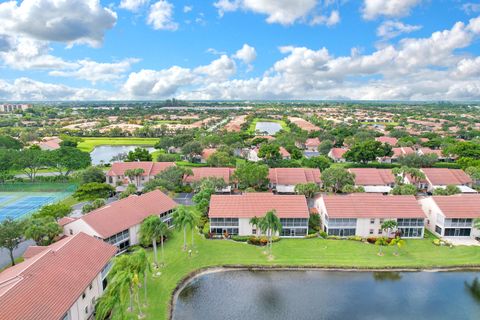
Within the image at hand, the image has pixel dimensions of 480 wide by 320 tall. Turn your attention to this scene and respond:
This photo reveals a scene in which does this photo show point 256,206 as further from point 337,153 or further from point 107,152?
point 107,152

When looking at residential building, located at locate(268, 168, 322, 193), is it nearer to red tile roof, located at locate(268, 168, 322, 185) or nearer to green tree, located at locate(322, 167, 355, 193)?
red tile roof, located at locate(268, 168, 322, 185)

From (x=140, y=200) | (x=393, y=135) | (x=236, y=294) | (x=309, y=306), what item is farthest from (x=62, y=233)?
(x=393, y=135)

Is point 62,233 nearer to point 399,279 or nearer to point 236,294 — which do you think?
point 236,294

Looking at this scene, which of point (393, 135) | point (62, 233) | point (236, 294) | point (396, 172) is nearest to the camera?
point (236, 294)

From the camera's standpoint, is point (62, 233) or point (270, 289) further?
point (62, 233)

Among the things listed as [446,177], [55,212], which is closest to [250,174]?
[55,212]

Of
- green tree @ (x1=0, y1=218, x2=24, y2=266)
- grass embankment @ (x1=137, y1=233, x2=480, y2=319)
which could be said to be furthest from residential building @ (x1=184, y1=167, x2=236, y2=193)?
green tree @ (x1=0, y1=218, x2=24, y2=266)

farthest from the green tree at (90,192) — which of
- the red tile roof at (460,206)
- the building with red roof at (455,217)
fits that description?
the red tile roof at (460,206)
